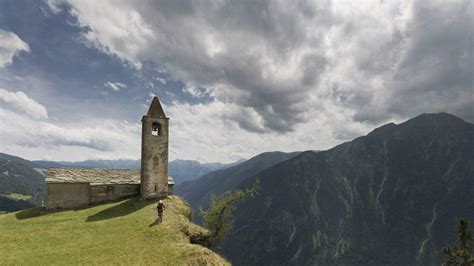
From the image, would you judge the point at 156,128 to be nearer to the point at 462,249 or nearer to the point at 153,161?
the point at 153,161

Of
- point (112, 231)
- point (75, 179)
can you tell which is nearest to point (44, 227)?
point (112, 231)

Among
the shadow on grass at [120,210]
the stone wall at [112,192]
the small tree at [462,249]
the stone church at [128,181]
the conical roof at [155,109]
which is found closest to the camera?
the shadow on grass at [120,210]

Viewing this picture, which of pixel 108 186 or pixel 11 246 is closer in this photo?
pixel 11 246

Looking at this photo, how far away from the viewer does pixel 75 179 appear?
46.9m

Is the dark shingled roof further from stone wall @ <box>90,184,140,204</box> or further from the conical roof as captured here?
the conical roof

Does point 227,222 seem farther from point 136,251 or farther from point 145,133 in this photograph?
point 145,133

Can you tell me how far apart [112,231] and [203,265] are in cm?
1290

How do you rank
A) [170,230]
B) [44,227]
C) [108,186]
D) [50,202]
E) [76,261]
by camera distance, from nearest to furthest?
[76,261] → [170,230] → [44,227] → [50,202] → [108,186]

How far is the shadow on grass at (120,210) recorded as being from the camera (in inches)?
1486

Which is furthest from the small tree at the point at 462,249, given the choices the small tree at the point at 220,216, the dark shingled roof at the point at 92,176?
the dark shingled roof at the point at 92,176

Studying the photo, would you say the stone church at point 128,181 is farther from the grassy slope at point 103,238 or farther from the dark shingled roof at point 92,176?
the grassy slope at point 103,238

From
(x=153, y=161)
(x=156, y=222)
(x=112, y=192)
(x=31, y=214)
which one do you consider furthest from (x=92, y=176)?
(x=156, y=222)

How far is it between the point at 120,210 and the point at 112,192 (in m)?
8.66

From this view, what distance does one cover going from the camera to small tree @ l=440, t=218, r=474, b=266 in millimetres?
40625
